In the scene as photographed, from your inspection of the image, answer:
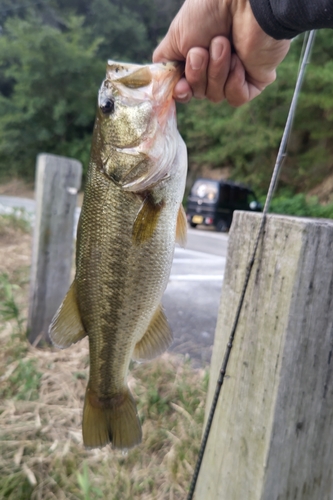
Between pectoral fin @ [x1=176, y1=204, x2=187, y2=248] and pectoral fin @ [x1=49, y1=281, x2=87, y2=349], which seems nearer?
pectoral fin @ [x1=49, y1=281, x2=87, y2=349]

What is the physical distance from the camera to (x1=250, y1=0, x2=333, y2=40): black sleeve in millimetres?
1235

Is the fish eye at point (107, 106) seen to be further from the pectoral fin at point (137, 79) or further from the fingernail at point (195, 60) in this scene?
the fingernail at point (195, 60)

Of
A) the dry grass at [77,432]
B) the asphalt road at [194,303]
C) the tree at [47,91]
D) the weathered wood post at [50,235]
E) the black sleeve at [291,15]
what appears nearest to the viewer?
the black sleeve at [291,15]

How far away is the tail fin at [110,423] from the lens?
57.4 inches

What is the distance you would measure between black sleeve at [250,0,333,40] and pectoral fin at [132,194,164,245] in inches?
26.9

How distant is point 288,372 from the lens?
131 centimetres

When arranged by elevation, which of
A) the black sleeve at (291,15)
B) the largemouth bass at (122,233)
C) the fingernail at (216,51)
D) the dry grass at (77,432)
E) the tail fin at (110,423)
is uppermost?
the black sleeve at (291,15)

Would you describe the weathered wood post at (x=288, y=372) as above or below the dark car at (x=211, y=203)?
below

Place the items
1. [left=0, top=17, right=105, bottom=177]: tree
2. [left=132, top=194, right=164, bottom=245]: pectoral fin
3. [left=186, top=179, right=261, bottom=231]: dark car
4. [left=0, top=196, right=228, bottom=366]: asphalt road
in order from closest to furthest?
[left=132, top=194, right=164, bottom=245]: pectoral fin → [left=0, top=196, right=228, bottom=366]: asphalt road → [left=186, top=179, right=261, bottom=231]: dark car → [left=0, top=17, right=105, bottom=177]: tree

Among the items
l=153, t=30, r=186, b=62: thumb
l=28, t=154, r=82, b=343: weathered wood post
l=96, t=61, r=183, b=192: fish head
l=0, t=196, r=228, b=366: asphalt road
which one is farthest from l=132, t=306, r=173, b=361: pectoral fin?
l=28, t=154, r=82, b=343: weathered wood post

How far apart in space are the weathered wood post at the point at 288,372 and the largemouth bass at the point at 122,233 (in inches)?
14.1

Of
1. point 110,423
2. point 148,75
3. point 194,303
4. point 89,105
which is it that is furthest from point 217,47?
point 89,105

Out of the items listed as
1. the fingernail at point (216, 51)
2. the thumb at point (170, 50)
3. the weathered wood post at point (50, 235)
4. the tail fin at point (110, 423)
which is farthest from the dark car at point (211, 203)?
the tail fin at point (110, 423)

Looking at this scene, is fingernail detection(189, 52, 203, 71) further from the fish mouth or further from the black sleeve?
the black sleeve
